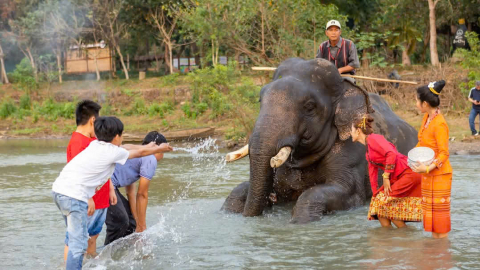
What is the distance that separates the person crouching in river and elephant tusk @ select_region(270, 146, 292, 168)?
2.70ft

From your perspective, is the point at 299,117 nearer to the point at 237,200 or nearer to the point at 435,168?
the point at 237,200

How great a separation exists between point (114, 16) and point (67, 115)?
251 inches

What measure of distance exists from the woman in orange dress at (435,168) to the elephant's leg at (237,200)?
2.43 m

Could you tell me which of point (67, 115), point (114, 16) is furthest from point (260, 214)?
point (114, 16)

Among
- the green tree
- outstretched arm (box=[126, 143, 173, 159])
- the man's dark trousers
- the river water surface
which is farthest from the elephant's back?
the green tree

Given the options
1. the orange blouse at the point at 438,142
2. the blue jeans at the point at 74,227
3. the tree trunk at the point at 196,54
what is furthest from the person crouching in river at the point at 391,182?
the tree trunk at the point at 196,54

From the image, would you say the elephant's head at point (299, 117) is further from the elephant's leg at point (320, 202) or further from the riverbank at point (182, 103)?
the riverbank at point (182, 103)

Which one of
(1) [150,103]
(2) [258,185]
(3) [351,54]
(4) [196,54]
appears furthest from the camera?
(4) [196,54]

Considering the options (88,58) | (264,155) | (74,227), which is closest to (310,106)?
(264,155)

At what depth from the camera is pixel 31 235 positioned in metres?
7.71

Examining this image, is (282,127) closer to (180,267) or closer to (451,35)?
(180,267)

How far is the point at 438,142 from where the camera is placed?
250 inches

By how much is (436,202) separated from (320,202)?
5.31 feet

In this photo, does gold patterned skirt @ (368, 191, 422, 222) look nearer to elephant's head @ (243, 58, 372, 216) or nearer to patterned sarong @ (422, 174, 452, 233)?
patterned sarong @ (422, 174, 452, 233)
